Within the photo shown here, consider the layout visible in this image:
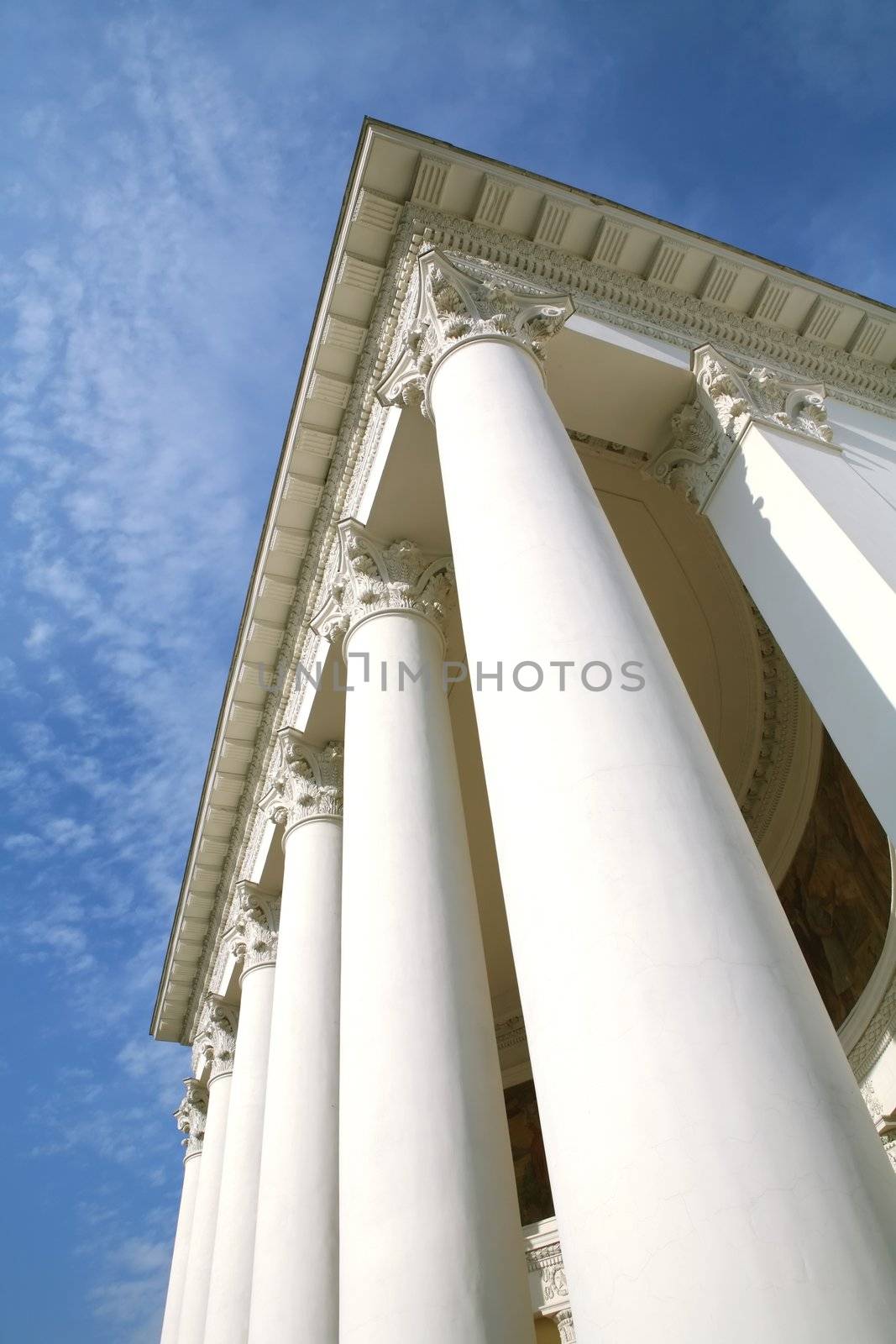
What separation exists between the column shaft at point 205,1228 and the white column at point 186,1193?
333 centimetres

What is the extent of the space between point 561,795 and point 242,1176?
1710 cm

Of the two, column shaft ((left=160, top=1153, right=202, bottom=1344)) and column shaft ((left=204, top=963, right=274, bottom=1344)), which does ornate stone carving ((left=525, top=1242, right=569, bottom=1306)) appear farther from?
column shaft ((left=160, top=1153, right=202, bottom=1344))

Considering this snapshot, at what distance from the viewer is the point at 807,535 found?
1114 centimetres

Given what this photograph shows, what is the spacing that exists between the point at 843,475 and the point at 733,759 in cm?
1663

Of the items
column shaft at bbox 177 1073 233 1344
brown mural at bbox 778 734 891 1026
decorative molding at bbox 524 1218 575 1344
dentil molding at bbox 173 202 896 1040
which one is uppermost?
dentil molding at bbox 173 202 896 1040

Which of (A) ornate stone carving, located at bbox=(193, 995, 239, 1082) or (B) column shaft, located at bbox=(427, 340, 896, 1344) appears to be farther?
(A) ornate stone carving, located at bbox=(193, 995, 239, 1082)

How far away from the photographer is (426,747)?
1301 cm

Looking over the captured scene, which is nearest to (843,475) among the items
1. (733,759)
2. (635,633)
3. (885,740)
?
(885,740)

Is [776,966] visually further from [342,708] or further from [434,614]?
[342,708]

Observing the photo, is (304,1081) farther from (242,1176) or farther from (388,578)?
(388,578)

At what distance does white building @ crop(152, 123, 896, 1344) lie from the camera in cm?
487

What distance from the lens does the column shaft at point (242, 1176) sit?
17516mm

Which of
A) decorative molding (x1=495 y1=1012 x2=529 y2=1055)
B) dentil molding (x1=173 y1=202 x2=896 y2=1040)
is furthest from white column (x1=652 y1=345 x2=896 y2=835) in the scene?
decorative molding (x1=495 y1=1012 x2=529 y2=1055)

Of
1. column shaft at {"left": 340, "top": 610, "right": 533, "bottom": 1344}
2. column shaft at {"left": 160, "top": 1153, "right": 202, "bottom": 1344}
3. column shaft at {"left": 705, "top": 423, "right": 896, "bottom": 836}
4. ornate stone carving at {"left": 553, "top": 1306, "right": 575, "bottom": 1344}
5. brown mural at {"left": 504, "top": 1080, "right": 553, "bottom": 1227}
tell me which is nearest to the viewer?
column shaft at {"left": 340, "top": 610, "right": 533, "bottom": 1344}
